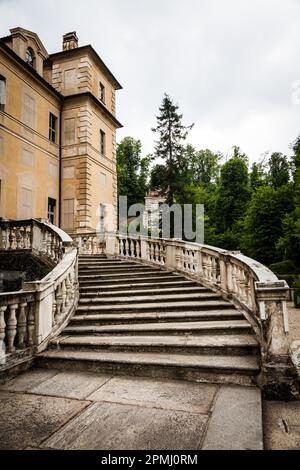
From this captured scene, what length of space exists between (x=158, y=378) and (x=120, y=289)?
4425mm

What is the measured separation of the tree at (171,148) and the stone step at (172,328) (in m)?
26.1

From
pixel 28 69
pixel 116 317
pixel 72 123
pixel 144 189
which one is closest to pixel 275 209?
pixel 144 189

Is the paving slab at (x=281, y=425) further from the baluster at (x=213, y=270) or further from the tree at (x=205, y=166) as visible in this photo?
the tree at (x=205, y=166)

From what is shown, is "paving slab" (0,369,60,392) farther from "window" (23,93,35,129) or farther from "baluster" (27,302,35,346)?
"window" (23,93,35,129)

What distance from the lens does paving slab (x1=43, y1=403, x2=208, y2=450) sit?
2.71 m

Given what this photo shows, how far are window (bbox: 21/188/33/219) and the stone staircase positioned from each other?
803 cm

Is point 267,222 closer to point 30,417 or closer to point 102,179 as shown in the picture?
point 102,179

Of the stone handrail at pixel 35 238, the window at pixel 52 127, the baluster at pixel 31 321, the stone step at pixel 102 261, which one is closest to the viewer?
the baluster at pixel 31 321

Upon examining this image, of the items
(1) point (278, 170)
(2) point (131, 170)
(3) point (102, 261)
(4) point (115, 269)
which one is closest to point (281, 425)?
(4) point (115, 269)

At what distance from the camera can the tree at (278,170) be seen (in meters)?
42.3

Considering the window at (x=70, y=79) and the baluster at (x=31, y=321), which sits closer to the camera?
the baluster at (x=31, y=321)

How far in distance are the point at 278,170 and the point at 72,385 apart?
4881cm

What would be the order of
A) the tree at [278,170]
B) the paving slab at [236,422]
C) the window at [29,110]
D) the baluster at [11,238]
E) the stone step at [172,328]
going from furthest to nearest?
the tree at [278,170], the window at [29,110], the baluster at [11,238], the stone step at [172,328], the paving slab at [236,422]

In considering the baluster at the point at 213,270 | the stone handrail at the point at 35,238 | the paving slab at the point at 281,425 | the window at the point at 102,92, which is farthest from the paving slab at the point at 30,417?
the window at the point at 102,92
